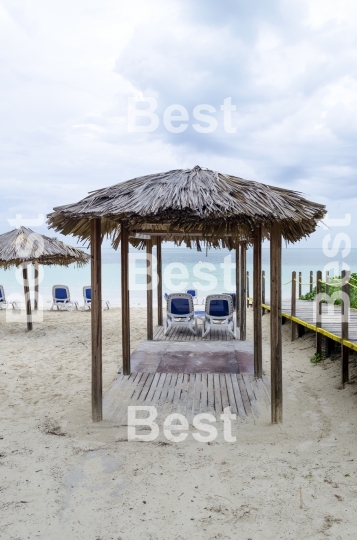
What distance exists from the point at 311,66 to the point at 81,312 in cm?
987

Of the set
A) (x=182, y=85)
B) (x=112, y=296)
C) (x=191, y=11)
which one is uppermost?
(x=191, y=11)

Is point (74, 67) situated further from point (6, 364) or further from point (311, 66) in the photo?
point (6, 364)

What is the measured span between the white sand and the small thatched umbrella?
482 centimetres

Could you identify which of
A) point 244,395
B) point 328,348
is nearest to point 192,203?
point 244,395

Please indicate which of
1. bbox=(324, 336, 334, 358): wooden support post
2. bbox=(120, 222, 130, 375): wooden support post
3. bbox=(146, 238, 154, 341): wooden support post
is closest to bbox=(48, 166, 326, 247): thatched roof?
bbox=(120, 222, 130, 375): wooden support post

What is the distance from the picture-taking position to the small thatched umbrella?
9.24 metres

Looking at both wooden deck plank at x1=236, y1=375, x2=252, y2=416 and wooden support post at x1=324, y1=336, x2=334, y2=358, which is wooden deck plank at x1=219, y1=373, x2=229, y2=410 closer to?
wooden deck plank at x1=236, y1=375, x2=252, y2=416

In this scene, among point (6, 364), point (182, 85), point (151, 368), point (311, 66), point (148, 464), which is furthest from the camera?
point (311, 66)

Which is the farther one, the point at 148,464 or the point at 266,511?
the point at 148,464

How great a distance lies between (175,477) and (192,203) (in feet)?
7.69

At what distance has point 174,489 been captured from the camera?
2818mm

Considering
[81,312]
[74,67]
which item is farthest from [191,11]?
[81,312]

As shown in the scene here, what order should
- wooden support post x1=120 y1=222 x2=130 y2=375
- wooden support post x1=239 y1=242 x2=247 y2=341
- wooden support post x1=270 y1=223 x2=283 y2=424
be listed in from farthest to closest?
1. wooden support post x1=239 y1=242 x2=247 y2=341
2. wooden support post x1=120 y1=222 x2=130 y2=375
3. wooden support post x1=270 y1=223 x2=283 y2=424

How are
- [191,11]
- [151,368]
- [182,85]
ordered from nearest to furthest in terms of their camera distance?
[151,368] < [191,11] < [182,85]
